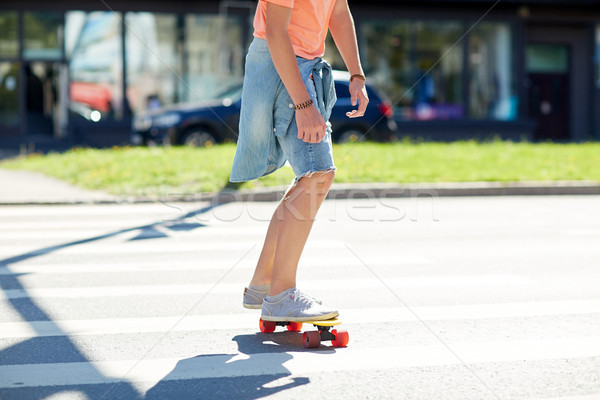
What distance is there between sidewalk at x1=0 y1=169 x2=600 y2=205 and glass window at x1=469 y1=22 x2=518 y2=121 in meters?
12.2

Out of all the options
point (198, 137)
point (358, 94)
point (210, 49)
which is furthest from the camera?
point (210, 49)

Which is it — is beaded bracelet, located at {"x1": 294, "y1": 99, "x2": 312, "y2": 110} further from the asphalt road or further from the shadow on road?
the shadow on road

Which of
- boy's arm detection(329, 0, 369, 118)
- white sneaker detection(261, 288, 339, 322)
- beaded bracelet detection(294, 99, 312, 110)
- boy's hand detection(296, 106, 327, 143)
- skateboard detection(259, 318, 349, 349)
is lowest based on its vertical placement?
skateboard detection(259, 318, 349, 349)

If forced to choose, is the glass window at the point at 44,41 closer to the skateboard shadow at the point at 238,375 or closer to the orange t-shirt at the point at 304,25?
the orange t-shirt at the point at 304,25

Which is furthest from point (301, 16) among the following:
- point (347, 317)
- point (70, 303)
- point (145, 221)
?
point (145, 221)

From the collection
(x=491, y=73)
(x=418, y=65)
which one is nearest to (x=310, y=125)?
(x=418, y=65)

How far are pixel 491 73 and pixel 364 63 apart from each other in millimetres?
3935

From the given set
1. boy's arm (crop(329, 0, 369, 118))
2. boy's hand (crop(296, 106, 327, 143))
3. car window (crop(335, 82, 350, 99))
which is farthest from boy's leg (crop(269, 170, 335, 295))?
car window (crop(335, 82, 350, 99))

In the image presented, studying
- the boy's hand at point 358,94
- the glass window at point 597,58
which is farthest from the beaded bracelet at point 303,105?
the glass window at point 597,58

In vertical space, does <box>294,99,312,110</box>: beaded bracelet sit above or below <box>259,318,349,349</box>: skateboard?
above

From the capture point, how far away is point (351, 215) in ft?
28.1

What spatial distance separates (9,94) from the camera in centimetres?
2038

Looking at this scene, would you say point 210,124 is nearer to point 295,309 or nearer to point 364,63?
point 364,63

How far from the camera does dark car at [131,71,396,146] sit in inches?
617
